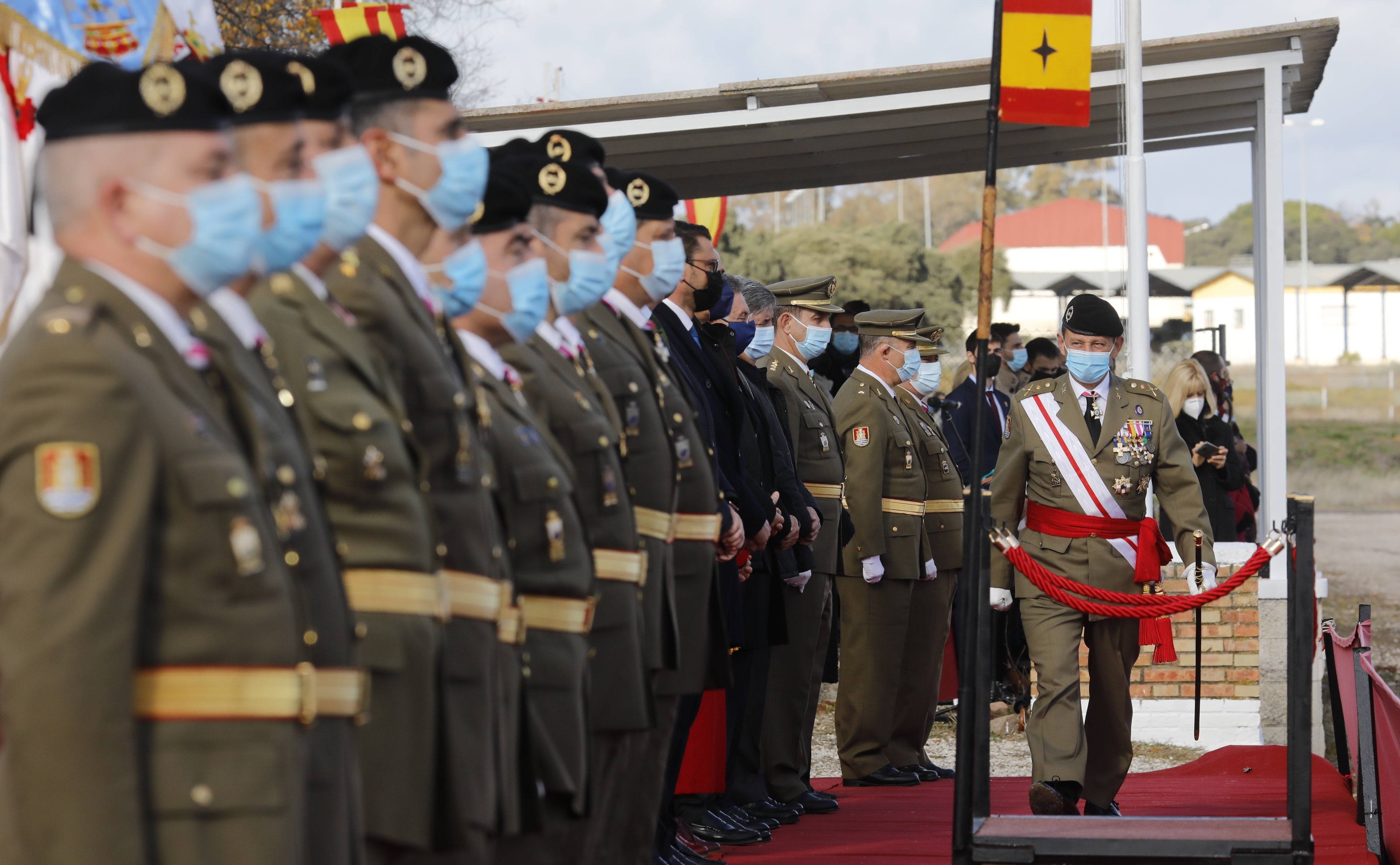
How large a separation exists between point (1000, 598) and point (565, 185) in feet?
11.0

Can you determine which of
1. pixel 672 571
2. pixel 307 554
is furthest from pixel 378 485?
pixel 672 571

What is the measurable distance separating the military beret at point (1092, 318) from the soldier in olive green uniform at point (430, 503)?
407 cm

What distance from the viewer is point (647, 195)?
506 centimetres

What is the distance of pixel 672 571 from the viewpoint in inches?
189

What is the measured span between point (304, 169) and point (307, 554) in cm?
63

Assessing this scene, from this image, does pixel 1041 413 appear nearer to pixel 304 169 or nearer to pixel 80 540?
pixel 304 169

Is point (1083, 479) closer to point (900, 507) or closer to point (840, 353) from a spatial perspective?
point (900, 507)

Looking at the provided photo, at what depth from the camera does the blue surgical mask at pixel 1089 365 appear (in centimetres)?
696

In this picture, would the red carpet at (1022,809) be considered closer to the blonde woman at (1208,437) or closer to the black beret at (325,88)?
the blonde woman at (1208,437)

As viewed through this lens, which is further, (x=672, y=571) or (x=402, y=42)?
(x=672, y=571)

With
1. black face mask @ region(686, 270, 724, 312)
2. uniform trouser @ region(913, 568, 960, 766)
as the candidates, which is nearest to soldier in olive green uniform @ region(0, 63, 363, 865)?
black face mask @ region(686, 270, 724, 312)

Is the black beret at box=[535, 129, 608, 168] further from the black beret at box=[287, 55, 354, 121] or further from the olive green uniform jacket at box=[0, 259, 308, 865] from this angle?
the olive green uniform jacket at box=[0, 259, 308, 865]

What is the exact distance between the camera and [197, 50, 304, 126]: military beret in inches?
102

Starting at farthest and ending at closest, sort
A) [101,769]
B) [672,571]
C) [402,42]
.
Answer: [672,571], [402,42], [101,769]
